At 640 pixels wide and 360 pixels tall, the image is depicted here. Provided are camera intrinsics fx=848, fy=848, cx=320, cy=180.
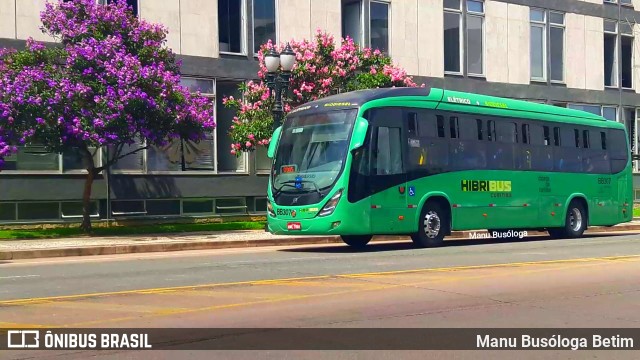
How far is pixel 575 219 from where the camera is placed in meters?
26.0

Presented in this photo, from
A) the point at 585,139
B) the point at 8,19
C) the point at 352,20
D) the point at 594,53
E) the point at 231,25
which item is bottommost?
the point at 585,139

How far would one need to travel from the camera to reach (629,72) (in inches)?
1727

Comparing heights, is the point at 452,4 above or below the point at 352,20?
above

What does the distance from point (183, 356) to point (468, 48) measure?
3175 cm

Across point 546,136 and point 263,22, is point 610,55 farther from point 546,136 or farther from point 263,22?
point 546,136

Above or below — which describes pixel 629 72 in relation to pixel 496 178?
above

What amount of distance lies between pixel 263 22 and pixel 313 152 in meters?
13.4

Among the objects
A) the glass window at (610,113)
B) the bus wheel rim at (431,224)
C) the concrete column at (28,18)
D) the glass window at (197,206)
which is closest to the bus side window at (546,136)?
the bus wheel rim at (431,224)

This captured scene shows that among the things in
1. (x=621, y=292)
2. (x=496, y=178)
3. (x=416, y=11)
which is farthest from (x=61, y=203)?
(x=621, y=292)

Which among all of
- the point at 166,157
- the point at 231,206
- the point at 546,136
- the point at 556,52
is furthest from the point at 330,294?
the point at 556,52

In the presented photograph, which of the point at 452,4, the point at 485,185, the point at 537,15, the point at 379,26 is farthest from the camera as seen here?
the point at 537,15

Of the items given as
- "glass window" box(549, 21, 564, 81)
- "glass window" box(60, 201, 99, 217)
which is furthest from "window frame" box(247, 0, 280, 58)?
"glass window" box(549, 21, 564, 81)

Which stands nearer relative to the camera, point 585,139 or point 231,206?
point 585,139

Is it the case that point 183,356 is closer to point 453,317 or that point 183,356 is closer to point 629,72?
point 453,317
